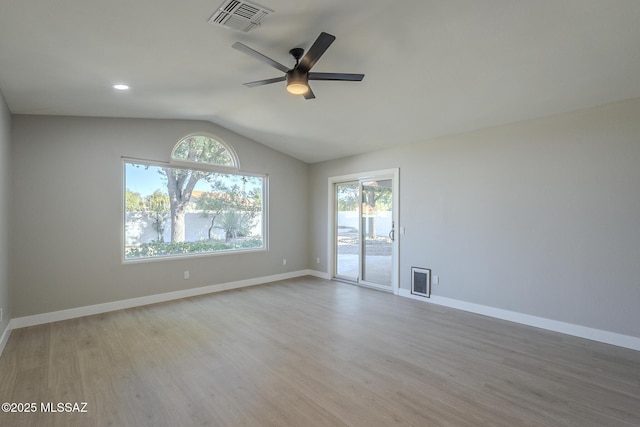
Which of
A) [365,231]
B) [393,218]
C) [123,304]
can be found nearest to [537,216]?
[393,218]

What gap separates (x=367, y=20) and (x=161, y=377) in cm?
354

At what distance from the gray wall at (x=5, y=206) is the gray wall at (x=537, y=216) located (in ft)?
17.2

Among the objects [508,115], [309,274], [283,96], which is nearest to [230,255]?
[309,274]

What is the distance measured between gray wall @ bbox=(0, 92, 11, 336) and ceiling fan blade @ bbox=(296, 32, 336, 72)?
10.6ft

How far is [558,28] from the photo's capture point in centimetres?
236

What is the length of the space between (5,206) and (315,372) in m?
3.91

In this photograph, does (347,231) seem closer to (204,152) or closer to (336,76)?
(204,152)

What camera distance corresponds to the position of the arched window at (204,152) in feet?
16.7

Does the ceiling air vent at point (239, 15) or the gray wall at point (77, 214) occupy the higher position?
the ceiling air vent at point (239, 15)

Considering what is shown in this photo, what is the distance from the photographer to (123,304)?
4449mm

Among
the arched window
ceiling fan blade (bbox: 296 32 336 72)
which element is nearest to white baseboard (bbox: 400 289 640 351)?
ceiling fan blade (bbox: 296 32 336 72)

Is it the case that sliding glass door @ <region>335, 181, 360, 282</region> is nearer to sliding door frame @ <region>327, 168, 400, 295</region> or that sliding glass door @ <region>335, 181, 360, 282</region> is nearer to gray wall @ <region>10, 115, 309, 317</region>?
sliding door frame @ <region>327, 168, 400, 295</region>

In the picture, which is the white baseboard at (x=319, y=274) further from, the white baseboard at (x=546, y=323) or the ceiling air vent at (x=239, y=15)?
the ceiling air vent at (x=239, y=15)

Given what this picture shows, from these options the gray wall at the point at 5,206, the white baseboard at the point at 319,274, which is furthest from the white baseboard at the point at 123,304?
the white baseboard at the point at 319,274
